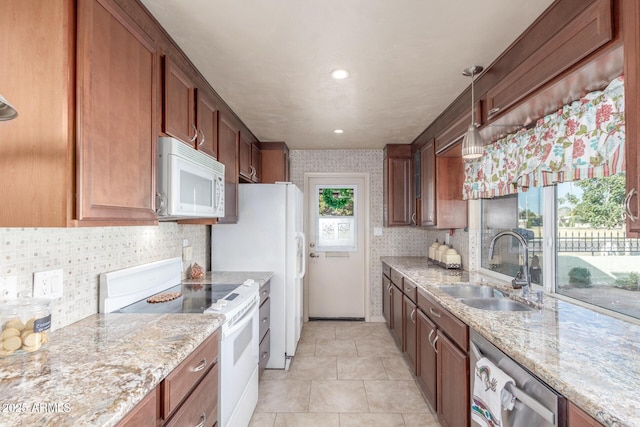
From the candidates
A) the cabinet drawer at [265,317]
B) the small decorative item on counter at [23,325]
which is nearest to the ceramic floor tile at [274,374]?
the cabinet drawer at [265,317]

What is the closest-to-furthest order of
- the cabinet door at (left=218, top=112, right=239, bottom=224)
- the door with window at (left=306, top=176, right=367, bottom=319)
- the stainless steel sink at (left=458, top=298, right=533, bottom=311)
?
the stainless steel sink at (left=458, top=298, right=533, bottom=311) → the cabinet door at (left=218, top=112, right=239, bottom=224) → the door with window at (left=306, top=176, right=367, bottom=319)

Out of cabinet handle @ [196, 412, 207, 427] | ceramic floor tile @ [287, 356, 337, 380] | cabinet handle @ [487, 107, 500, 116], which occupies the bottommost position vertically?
ceramic floor tile @ [287, 356, 337, 380]

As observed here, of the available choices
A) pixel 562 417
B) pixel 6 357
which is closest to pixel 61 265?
pixel 6 357

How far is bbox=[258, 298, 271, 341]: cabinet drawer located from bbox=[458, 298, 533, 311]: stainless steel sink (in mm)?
1492

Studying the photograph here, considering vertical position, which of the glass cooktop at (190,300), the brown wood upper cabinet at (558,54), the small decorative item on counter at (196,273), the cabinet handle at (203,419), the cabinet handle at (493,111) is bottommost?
the cabinet handle at (203,419)

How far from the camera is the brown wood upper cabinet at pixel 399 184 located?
412 cm

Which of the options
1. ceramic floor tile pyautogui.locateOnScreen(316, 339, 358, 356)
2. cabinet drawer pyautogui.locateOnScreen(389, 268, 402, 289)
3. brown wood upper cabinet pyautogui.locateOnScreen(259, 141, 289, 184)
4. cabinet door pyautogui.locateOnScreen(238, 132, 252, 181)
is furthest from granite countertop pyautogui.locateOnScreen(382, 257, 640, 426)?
brown wood upper cabinet pyautogui.locateOnScreen(259, 141, 289, 184)

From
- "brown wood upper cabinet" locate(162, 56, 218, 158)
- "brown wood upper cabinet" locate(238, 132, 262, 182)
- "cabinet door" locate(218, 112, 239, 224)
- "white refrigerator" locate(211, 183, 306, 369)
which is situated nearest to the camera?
"brown wood upper cabinet" locate(162, 56, 218, 158)

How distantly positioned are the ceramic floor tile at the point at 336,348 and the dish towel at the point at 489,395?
194cm

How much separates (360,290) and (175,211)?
10.7 feet

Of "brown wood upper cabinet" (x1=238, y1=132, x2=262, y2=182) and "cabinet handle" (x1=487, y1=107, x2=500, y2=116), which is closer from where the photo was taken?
"cabinet handle" (x1=487, y1=107, x2=500, y2=116)

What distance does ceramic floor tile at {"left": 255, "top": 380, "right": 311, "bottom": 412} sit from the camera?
7.96ft

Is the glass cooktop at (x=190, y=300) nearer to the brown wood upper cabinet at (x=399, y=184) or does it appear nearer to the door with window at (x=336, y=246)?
the door with window at (x=336, y=246)

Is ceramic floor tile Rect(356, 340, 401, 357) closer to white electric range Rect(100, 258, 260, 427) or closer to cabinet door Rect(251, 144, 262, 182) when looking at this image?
white electric range Rect(100, 258, 260, 427)
